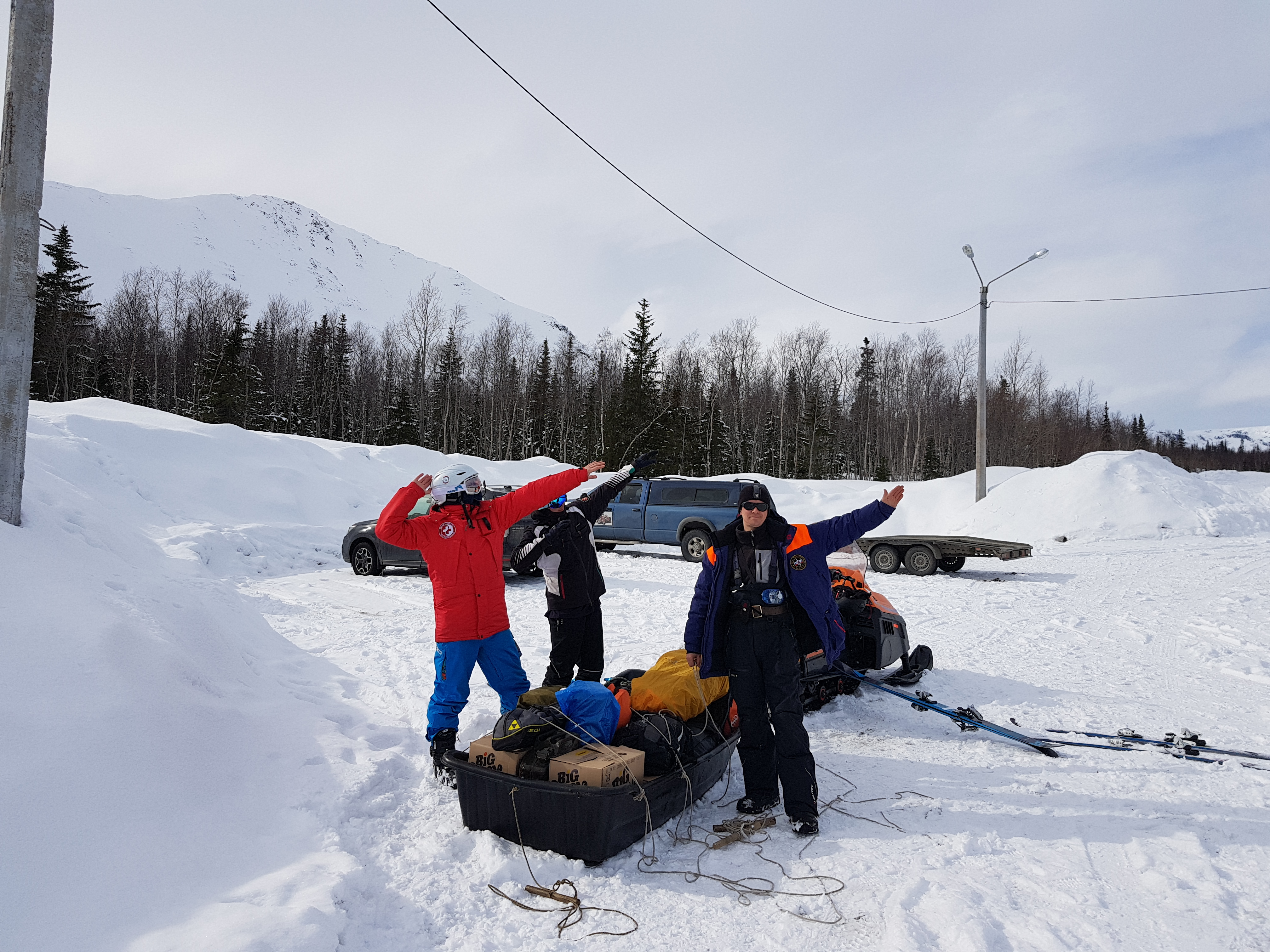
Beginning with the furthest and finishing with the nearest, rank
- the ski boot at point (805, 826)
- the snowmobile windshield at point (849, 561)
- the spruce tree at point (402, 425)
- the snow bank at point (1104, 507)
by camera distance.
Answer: the spruce tree at point (402, 425), the snow bank at point (1104, 507), the snowmobile windshield at point (849, 561), the ski boot at point (805, 826)

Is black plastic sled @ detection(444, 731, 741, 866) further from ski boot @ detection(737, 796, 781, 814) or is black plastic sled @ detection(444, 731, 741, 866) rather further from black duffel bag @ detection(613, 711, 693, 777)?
ski boot @ detection(737, 796, 781, 814)

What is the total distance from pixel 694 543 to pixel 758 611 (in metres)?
10.9

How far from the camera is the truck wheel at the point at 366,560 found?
12.7 m

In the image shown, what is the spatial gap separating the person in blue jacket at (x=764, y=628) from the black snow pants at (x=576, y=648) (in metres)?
1.11

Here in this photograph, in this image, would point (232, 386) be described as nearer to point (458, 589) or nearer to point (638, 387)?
point (638, 387)

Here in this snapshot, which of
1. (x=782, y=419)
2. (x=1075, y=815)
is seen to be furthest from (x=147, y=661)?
(x=782, y=419)

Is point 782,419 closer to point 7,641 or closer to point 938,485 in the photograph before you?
point 938,485

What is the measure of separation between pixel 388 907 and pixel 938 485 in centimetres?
2570

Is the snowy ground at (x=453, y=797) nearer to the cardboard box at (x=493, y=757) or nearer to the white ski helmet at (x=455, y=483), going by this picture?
the cardboard box at (x=493, y=757)

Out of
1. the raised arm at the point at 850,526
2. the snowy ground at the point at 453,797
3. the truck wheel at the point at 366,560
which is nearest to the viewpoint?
the snowy ground at the point at 453,797

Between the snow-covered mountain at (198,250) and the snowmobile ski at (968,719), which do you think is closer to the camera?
the snowmobile ski at (968,719)

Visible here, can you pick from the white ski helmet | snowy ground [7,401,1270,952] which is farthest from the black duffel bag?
the white ski helmet

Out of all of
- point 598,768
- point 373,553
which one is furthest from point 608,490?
point 373,553

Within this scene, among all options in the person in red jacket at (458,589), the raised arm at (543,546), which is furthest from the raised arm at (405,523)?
the raised arm at (543,546)
